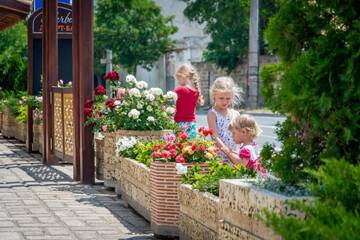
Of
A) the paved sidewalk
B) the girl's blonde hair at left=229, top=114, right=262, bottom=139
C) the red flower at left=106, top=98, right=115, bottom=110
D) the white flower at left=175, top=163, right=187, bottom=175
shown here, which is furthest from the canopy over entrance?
the white flower at left=175, top=163, right=187, bottom=175

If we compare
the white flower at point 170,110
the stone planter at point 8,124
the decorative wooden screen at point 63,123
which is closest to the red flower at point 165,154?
the white flower at point 170,110

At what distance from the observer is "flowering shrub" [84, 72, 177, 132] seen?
11555 mm

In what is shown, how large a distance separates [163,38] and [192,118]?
166 ft

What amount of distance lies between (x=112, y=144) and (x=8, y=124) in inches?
550

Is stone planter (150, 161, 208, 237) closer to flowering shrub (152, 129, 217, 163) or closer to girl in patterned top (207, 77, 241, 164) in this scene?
flowering shrub (152, 129, 217, 163)

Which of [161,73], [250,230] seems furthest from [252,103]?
[250,230]

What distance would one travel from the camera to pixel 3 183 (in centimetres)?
1293

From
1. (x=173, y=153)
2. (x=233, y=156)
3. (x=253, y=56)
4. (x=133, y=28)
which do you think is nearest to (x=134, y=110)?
(x=233, y=156)

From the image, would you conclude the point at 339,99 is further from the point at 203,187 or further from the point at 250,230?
the point at 203,187

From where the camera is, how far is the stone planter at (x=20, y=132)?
73.7 ft

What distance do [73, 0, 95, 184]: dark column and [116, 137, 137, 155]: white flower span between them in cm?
196

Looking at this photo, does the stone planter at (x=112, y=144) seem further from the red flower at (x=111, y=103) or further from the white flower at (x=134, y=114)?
the red flower at (x=111, y=103)

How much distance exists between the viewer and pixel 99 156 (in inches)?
508

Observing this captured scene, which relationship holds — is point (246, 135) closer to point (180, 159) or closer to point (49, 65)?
point (180, 159)
